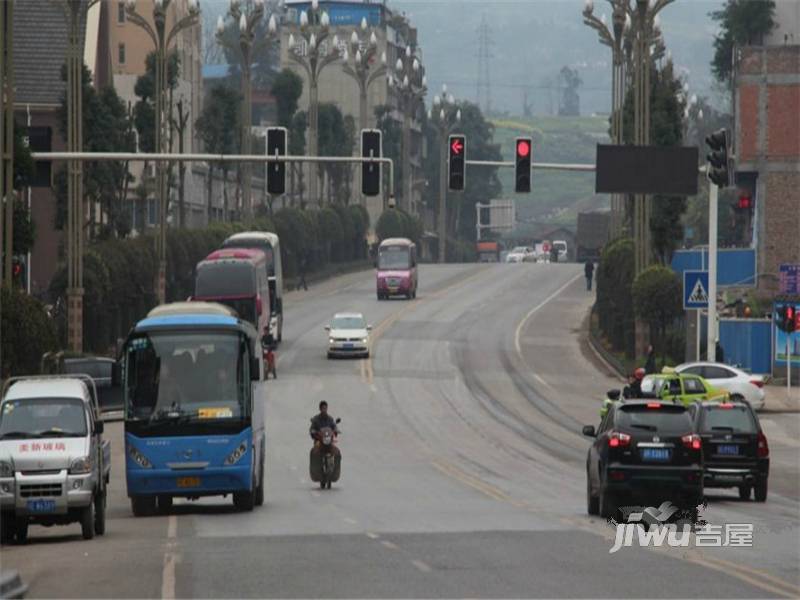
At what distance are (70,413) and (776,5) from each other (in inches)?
3406

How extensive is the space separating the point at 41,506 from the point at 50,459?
0.67 meters

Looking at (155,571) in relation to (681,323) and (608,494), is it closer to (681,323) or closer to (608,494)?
(608,494)

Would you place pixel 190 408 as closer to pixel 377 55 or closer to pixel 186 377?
pixel 186 377

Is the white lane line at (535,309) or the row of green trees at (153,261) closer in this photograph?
the row of green trees at (153,261)

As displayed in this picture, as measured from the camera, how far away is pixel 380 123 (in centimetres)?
15662

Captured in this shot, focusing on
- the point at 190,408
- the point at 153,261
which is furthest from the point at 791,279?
the point at 190,408

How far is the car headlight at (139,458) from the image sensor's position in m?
29.4

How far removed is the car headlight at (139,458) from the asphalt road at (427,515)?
0.92 m

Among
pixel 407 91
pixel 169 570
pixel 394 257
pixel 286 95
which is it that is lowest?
pixel 394 257

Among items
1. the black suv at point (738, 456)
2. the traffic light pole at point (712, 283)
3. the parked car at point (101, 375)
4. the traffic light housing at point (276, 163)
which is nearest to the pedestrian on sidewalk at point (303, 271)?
the parked car at point (101, 375)

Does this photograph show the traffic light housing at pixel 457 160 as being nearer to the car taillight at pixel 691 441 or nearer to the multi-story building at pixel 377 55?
the car taillight at pixel 691 441

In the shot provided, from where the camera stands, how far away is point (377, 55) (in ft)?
584

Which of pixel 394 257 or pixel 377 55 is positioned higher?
pixel 377 55

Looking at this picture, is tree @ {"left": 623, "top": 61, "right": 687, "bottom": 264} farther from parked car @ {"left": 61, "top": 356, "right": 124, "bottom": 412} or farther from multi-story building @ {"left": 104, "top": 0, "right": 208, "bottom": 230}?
multi-story building @ {"left": 104, "top": 0, "right": 208, "bottom": 230}
